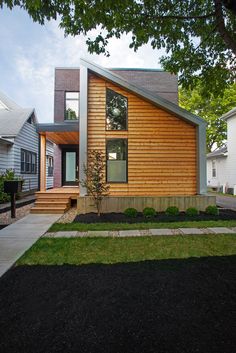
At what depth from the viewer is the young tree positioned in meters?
9.05

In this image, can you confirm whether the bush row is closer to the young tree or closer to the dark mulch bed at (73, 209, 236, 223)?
the dark mulch bed at (73, 209, 236, 223)

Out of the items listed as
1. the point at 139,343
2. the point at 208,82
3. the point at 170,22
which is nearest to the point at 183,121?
the point at 208,82

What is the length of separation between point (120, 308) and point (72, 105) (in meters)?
13.7

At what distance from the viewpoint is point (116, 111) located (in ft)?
33.2

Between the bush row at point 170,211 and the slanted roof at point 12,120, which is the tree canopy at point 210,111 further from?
the bush row at point 170,211

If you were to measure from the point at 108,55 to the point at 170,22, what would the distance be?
2.20 m

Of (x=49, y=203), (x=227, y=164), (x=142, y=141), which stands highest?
(x=142, y=141)

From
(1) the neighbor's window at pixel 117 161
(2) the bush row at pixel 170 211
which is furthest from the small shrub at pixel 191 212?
(1) the neighbor's window at pixel 117 161

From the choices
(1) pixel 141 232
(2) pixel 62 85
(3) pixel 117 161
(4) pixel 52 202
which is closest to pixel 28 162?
(2) pixel 62 85

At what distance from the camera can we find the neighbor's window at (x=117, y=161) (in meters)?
10.0

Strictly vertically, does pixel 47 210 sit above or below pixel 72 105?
below

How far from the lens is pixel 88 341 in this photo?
227 cm

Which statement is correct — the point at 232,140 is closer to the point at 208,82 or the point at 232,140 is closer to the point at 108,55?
the point at 208,82

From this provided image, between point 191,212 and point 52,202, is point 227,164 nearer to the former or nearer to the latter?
point 191,212
